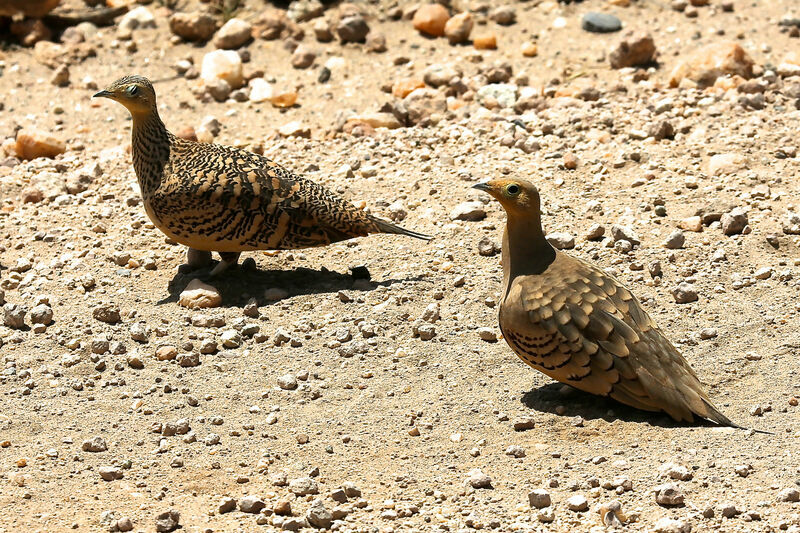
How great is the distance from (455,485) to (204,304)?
2.43m

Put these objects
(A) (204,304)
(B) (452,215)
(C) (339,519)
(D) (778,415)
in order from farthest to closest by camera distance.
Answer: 1. (B) (452,215)
2. (A) (204,304)
3. (D) (778,415)
4. (C) (339,519)

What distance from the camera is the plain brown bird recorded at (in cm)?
534

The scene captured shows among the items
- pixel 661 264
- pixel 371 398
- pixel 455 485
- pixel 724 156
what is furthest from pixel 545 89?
pixel 455 485

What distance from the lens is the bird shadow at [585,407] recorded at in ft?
17.9

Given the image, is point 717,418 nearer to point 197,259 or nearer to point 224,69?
point 197,259

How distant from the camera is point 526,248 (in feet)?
19.3

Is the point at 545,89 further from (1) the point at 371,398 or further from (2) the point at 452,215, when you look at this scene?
(1) the point at 371,398

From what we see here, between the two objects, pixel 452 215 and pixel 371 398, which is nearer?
pixel 371 398

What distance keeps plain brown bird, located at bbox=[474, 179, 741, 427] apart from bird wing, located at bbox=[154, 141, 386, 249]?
59.7 inches

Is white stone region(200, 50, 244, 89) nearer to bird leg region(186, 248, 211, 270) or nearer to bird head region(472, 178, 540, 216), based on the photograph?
bird leg region(186, 248, 211, 270)

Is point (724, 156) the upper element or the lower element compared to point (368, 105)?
upper

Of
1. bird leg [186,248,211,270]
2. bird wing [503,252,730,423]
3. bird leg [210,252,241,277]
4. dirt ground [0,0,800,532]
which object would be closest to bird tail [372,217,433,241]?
dirt ground [0,0,800,532]

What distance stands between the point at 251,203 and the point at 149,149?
0.82 m

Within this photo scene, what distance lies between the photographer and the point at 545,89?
966 centimetres
